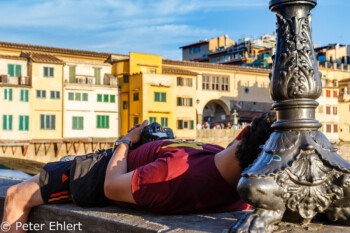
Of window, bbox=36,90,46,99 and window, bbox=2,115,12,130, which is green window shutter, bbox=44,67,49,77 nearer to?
window, bbox=36,90,46,99

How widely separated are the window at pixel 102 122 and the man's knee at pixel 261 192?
109 feet

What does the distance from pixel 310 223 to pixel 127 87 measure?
34528 millimetres

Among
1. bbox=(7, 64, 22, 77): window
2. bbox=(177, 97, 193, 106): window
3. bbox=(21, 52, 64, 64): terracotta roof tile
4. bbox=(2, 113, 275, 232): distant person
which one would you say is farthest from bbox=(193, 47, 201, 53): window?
bbox=(2, 113, 275, 232): distant person

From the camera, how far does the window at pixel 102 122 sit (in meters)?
35.1

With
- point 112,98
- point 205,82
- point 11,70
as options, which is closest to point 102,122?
point 112,98

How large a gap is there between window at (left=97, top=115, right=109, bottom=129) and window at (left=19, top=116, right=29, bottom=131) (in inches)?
214

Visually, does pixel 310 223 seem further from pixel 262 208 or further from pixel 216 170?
pixel 216 170

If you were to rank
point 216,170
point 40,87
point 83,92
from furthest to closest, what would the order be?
point 83,92 → point 40,87 → point 216,170

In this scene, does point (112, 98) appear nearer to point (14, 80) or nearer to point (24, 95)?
point (24, 95)

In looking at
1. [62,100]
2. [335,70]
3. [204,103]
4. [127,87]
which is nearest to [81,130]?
[62,100]

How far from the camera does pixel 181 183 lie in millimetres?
2762

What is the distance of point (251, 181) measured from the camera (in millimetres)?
2225

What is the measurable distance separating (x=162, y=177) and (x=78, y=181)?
730 mm

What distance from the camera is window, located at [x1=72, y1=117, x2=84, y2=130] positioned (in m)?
33.8
